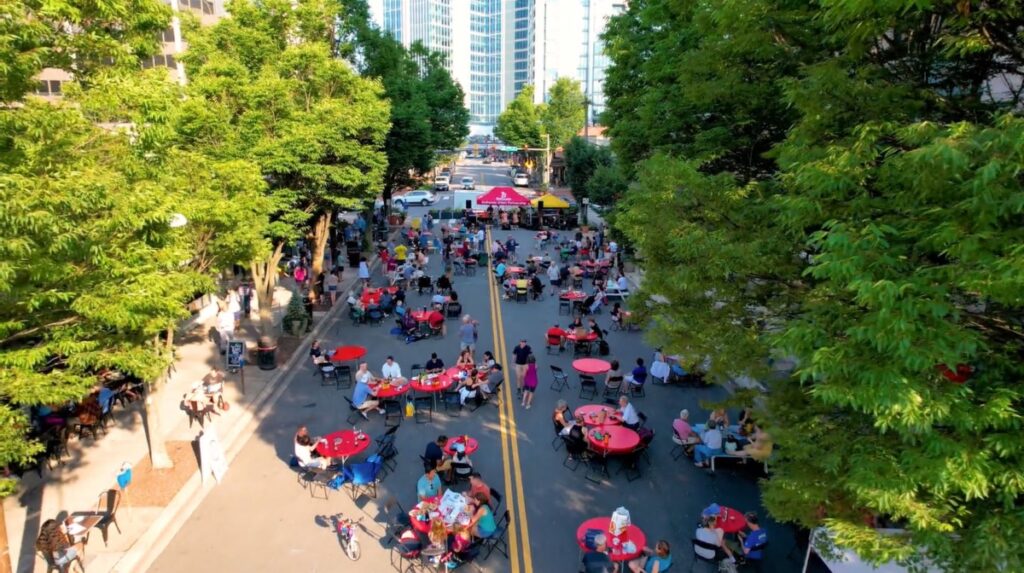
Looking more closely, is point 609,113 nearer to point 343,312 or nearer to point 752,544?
point 343,312

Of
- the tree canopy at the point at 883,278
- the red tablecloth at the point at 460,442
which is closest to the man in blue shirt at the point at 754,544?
the tree canopy at the point at 883,278

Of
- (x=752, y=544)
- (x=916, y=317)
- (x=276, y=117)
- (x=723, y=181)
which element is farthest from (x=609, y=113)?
(x=916, y=317)

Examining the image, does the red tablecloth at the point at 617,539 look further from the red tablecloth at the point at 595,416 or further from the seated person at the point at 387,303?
the seated person at the point at 387,303

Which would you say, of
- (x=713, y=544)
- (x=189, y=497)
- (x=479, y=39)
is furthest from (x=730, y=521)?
(x=479, y=39)

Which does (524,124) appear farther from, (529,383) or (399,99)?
(529,383)

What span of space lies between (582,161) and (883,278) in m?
45.6

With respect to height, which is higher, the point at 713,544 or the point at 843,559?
the point at 843,559

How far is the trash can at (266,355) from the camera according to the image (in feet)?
57.0

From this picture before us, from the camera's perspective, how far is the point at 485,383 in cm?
1511

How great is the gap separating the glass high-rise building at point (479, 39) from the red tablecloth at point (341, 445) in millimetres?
144373

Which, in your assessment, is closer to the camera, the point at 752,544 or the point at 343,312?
the point at 752,544

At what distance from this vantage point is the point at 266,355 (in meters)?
17.4

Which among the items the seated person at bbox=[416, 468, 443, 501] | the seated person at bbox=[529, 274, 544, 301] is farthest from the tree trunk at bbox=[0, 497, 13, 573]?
the seated person at bbox=[529, 274, 544, 301]

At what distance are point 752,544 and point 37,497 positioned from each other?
1214 centimetres
